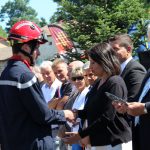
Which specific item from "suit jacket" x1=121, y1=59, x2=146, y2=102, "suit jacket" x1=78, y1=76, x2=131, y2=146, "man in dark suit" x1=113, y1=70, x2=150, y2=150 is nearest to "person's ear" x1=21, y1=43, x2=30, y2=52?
"suit jacket" x1=78, y1=76, x2=131, y2=146

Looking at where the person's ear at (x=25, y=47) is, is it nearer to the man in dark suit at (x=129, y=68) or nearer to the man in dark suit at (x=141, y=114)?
the man in dark suit at (x=141, y=114)

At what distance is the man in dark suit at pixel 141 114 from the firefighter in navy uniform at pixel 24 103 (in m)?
0.74

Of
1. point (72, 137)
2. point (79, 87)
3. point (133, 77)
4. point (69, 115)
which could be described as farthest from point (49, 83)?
point (69, 115)

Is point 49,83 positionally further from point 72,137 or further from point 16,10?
point 16,10

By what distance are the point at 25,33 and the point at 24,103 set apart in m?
0.72

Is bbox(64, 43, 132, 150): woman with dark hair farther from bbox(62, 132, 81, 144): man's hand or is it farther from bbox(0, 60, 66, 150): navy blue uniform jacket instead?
bbox(0, 60, 66, 150): navy blue uniform jacket

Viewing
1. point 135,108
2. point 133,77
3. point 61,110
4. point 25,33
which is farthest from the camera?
point 133,77

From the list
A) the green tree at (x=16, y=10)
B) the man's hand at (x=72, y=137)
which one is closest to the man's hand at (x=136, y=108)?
the man's hand at (x=72, y=137)

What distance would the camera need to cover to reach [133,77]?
5.62m

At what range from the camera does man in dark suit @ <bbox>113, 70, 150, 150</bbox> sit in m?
4.02

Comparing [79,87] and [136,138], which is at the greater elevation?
[79,87]

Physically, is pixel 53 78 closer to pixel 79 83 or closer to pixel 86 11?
pixel 79 83

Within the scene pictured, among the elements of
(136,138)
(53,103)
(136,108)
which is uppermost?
(136,108)

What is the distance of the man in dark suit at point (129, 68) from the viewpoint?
554cm
